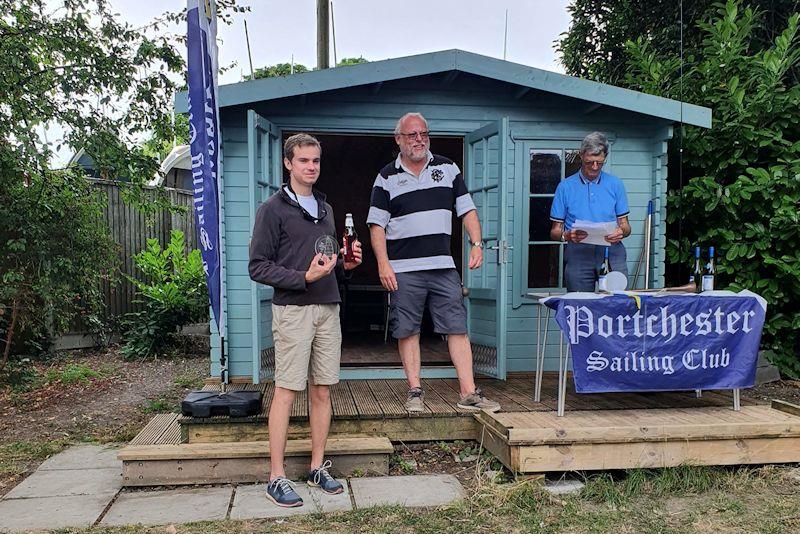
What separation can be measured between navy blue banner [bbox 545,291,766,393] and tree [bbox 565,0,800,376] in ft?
4.81

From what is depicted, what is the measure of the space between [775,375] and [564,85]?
304 cm

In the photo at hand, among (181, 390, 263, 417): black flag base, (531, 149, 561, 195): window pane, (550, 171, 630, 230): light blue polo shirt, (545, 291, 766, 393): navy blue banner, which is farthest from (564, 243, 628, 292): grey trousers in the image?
(181, 390, 263, 417): black flag base

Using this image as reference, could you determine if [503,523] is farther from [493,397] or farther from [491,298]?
[491,298]

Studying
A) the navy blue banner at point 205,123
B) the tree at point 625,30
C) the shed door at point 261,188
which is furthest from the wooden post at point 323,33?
the navy blue banner at point 205,123

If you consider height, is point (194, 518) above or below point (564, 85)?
below

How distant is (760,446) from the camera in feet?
10.2

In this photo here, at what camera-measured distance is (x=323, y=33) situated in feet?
27.7

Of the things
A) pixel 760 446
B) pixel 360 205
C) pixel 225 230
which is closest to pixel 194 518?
pixel 225 230

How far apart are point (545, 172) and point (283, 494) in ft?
10.0

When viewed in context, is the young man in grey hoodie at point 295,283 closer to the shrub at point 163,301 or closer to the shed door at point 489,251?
the shed door at point 489,251

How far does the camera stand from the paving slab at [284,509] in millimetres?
2609

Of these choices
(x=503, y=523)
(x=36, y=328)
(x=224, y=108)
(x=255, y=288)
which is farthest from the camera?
(x=36, y=328)

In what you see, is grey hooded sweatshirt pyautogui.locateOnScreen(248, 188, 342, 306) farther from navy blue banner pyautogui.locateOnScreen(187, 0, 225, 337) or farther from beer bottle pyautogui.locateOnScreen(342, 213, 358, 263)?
navy blue banner pyautogui.locateOnScreen(187, 0, 225, 337)

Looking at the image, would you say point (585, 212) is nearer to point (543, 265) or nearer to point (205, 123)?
point (543, 265)
